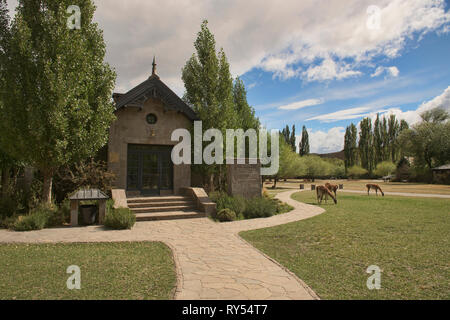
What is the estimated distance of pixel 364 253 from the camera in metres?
6.35

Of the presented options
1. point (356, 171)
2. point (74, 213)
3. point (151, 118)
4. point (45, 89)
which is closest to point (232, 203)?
point (74, 213)

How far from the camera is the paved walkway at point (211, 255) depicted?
4.21 m

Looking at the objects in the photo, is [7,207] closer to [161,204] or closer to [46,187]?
[46,187]

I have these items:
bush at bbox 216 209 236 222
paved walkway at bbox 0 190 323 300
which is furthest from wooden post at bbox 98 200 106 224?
bush at bbox 216 209 236 222

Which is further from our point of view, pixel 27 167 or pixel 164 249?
pixel 27 167

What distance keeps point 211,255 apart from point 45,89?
30.5ft

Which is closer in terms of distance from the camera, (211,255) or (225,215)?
(211,255)

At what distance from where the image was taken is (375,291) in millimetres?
4277

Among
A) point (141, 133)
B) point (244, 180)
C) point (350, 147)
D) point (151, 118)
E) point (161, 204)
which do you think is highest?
point (350, 147)

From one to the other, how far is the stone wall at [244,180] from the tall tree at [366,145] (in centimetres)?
6273
